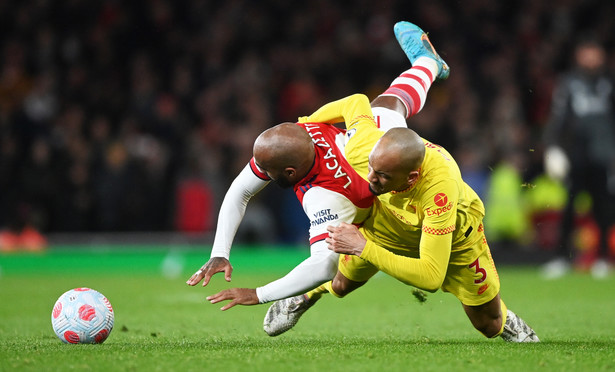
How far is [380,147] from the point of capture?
15.4 feet

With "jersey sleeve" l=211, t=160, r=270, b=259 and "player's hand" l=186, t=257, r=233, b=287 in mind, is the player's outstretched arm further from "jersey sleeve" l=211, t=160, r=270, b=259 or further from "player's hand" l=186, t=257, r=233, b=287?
"player's hand" l=186, t=257, r=233, b=287

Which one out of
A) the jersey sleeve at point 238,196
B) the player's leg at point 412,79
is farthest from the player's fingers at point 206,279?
the player's leg at point 412,79

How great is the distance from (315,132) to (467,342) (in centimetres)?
163

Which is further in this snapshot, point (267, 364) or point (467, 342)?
point (467, 342)

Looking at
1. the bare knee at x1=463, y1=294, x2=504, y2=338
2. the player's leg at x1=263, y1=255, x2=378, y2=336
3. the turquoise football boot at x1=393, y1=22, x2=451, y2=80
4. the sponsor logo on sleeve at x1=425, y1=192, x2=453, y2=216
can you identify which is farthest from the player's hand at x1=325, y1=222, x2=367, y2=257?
the turquoise football boot at x1=393, y1=22, x2=451, y2=80

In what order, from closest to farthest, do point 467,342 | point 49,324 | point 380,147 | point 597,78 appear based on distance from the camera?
point 380,147, point 467,342, point 49,324, point 597,78

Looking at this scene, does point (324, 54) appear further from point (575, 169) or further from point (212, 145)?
point (575, 169)

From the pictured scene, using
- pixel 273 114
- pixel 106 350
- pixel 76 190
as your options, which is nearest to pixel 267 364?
pixel 106 350

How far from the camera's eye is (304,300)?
5.78 meters

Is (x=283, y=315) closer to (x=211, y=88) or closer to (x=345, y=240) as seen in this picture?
(x=345, y=240)

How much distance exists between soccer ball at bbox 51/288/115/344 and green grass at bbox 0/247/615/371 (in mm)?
125

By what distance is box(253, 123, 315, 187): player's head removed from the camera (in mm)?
5062

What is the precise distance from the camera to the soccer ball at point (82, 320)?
5.05 m

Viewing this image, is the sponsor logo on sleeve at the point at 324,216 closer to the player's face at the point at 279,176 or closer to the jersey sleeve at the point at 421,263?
the player's face at the point at 279,176
